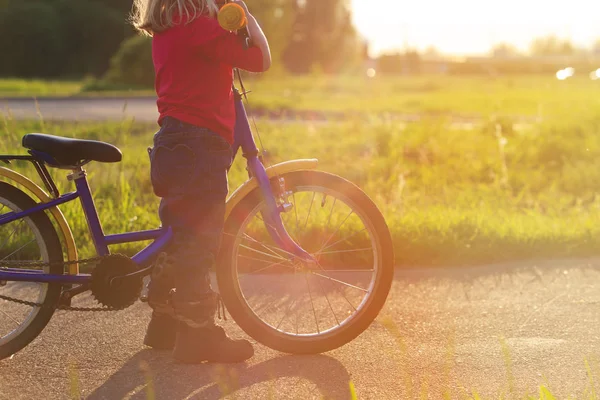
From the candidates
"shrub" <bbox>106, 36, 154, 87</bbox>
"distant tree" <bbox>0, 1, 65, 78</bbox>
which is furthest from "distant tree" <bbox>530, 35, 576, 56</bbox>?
"shrub" <bbox>106, 36, 154, 87</bbox>

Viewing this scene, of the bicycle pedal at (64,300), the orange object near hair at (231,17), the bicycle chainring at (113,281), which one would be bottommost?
the bicycle pedal at (64,300)

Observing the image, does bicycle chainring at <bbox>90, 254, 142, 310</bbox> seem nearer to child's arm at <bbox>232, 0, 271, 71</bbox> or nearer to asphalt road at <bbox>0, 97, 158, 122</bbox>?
child's arm at <bbox>232, 0, 271, 71</bbox>

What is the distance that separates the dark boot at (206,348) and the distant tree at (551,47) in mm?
57562

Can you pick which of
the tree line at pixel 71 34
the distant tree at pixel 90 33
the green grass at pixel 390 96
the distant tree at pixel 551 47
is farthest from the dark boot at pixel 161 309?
the distant tree at pixel 551 47

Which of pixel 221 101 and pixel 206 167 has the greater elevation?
pixel 221 101

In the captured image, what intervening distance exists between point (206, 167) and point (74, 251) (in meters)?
0.78

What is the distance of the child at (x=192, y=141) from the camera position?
3.29 metres

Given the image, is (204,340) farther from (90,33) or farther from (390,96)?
(90,33)

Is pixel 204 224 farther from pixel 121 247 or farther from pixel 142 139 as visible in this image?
pixel 142 139

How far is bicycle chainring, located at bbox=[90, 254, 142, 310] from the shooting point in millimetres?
3523

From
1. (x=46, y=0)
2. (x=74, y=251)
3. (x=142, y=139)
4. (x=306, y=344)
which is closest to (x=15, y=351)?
(x=74, y=251)

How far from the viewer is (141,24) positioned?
3355 mm

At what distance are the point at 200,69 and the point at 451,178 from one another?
5.14m

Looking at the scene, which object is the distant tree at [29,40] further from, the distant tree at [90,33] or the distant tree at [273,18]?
the distant tree at [273,18]
